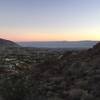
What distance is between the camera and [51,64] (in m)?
30.8

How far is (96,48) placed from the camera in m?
30.2

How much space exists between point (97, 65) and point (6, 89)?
8.64 meters

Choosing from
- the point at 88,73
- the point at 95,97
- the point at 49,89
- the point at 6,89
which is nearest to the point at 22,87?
the point at 6,89

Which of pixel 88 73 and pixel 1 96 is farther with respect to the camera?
pixel 88 73

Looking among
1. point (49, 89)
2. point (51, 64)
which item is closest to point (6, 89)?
point (49, 89)

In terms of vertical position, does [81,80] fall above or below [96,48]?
below

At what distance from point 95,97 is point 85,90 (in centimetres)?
183

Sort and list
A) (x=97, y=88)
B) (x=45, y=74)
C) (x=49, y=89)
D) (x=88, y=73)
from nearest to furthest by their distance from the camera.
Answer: (x=97, y=88), (x=49, y=89), (x=88, y=73), (x=45, y=74)

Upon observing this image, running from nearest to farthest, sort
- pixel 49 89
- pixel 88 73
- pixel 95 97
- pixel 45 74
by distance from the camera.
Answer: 1. pixel 95 97
2. pixel 49 89
3. pixel 88 73
4. pixel 45 74

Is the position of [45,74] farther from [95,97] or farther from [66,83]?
[95,97]

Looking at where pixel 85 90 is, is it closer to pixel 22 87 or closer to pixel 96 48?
pixel 22 87

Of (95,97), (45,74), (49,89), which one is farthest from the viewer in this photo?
(45,74)

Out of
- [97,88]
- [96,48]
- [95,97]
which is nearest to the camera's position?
[95,97]

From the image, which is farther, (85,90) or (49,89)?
(49,89)
